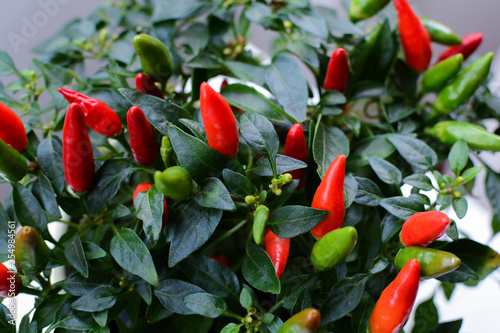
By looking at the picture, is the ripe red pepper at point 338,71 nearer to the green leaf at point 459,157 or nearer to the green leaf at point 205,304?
the green leaf at point 459,157

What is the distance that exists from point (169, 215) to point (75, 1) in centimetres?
106

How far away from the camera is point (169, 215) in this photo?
49 centimetres

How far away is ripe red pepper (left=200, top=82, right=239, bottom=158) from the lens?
450 mm

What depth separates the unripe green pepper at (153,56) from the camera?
20.7 inches

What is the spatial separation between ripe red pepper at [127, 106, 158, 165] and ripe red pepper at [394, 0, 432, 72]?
445 millimetres

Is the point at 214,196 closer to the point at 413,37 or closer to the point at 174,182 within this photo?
the point at 174,182

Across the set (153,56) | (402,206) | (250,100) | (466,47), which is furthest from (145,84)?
(466,47)

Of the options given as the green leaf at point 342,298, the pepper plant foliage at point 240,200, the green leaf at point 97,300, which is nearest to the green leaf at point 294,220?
the pepper plant foliage at point 240,200

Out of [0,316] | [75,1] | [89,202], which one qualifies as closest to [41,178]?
[89,202]

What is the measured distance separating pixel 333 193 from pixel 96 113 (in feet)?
A: 1.00

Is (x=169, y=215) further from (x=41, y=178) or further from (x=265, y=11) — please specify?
(x=265, y=11)

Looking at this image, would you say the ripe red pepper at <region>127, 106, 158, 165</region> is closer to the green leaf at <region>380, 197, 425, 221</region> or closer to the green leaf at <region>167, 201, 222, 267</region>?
the green leaf at <region>167, 201, 222, 267</region>

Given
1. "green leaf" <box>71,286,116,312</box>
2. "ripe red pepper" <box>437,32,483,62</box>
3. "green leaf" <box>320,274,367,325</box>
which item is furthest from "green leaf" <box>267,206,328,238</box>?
"ripe red pepper" <box>437,32,483,62</box>

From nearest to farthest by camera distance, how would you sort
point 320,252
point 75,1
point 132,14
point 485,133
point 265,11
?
point 320,252
point 485,133
point 265,11
point 132,14
point 75,1
